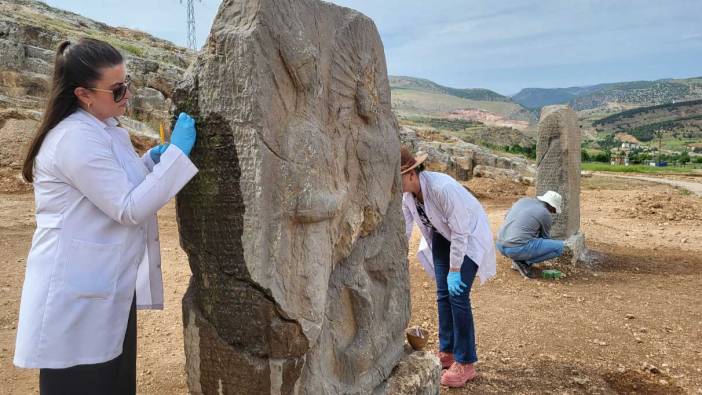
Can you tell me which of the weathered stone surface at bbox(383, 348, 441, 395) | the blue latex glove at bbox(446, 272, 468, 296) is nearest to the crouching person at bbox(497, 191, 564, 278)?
the blue latex glove at bbox(446, 272, 468, 296)

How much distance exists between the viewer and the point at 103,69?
7.12 ft

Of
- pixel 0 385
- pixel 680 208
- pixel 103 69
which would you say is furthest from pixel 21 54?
pixel 680 208

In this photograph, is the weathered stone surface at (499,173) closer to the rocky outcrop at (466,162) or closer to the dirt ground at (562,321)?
the rocky outcrop at (466,162)

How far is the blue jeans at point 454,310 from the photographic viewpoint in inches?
154

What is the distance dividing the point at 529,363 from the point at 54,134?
4034 mm

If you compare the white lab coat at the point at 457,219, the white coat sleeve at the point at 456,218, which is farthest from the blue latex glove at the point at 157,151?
the white coat sleeve at the point at 456,218

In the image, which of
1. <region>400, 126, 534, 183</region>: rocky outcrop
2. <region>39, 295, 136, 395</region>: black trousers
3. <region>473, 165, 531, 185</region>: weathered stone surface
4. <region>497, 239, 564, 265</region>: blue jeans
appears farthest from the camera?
<region>473, 165, 531, 185</region>: weathered stone surface

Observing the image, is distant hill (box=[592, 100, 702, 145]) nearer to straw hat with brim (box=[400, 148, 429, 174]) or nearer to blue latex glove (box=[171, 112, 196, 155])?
straw hat with brim (box=[400, 148, 429, 174])

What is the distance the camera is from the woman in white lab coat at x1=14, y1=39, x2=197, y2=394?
6.88ft

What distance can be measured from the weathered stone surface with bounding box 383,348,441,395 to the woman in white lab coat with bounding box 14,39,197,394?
1.70 meters

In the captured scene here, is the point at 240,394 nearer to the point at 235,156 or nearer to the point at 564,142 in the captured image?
the point at 235,156

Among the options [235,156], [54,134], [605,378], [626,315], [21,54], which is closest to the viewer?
[54,134]

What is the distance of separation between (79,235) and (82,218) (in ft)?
0.22

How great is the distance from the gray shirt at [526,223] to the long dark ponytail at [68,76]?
5653 mm
